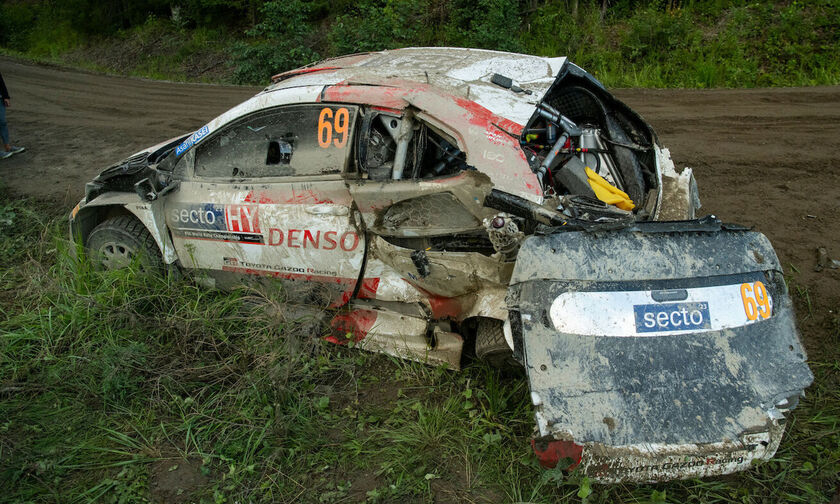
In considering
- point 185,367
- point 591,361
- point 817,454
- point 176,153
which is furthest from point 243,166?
point 817,454

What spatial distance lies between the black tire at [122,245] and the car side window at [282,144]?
0.80 meters

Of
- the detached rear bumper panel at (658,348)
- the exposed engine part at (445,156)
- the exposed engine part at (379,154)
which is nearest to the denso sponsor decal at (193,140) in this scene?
the exposed engine part at (379,154)

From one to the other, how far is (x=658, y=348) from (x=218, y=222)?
304 cm

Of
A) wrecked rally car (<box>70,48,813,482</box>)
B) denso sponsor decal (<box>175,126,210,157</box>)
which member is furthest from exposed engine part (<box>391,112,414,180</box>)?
denso sponsor decal (<box>175,126,210,157</box>)

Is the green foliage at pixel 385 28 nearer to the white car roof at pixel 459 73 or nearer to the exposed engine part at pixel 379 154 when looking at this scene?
the white car roof at pixel 459 73

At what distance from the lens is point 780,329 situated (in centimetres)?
296

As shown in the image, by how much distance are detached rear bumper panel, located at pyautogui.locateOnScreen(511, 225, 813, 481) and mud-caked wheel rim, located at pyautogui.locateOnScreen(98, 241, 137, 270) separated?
3342mm

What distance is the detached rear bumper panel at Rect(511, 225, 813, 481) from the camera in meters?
2.71

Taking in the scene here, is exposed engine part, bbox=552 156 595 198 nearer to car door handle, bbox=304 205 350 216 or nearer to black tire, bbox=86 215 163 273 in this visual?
car door handle, bbox=304 205 350 216

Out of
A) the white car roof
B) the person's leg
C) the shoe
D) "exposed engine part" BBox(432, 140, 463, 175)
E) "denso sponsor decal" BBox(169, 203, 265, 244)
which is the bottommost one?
the shoe

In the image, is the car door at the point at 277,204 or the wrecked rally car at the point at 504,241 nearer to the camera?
the wrecked rally car at the point at 504,241

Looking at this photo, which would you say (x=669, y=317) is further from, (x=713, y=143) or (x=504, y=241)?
(x=713, y=143)

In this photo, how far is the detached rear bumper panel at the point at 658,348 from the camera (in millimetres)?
2711

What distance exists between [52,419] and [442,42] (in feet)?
A: 31.4
